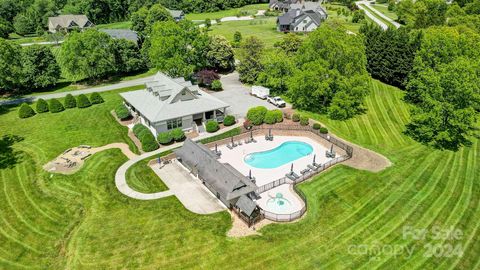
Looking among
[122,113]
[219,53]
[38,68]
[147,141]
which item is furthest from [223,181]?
[38,68]

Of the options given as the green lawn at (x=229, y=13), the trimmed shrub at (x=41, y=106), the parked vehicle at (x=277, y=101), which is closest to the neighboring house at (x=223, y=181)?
the parked vehicle at (x=277, y=101)

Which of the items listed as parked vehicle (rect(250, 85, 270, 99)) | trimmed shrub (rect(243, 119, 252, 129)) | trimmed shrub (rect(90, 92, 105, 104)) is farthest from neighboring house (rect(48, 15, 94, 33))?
trimmed shrub (rect(243, 119, 252, 129))

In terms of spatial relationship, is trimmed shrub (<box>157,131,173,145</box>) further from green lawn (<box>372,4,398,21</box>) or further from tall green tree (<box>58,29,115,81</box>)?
green lawn (<box>372,4,398,21</box>)

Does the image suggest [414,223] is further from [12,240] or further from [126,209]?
[12,240]

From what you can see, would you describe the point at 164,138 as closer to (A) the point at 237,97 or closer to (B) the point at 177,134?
(B) the point at 177,134

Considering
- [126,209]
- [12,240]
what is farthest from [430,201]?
[12,240]
